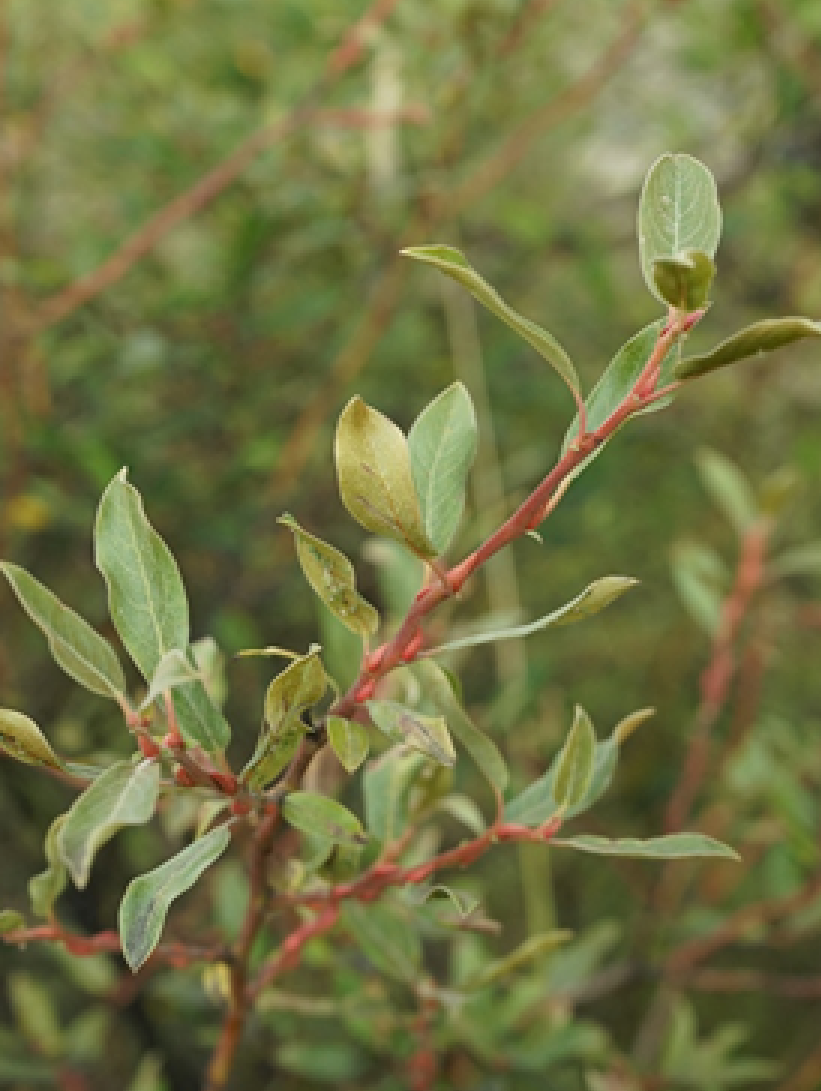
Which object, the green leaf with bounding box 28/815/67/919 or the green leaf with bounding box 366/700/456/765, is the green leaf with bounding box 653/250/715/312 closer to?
the green leaf with bounding box 366/700/456/765

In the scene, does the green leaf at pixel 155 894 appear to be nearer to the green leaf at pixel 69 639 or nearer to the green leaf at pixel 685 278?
the green leaf at pixel 69 639

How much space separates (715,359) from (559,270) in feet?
3.79

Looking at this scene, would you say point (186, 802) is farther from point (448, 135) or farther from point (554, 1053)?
point (448, 135)

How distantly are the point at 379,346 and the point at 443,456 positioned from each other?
77cm

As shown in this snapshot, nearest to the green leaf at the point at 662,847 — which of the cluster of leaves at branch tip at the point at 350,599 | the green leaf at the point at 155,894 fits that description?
the cluster of leaves at branch tip at the point at 350,599

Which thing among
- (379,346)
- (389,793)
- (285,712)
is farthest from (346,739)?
(379,346)

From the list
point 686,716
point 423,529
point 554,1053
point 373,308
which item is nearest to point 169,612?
point 423,529

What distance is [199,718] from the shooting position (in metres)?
0.34

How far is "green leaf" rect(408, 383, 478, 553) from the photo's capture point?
34 centimetres

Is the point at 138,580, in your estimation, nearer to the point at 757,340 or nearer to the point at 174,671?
the point at 174,671

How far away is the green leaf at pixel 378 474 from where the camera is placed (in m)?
0.31

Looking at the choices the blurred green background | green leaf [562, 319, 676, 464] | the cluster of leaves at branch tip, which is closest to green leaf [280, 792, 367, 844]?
the cluster of leaves at branch tip

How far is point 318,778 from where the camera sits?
0.52 meters

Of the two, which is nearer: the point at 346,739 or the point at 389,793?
the point at 346,739
